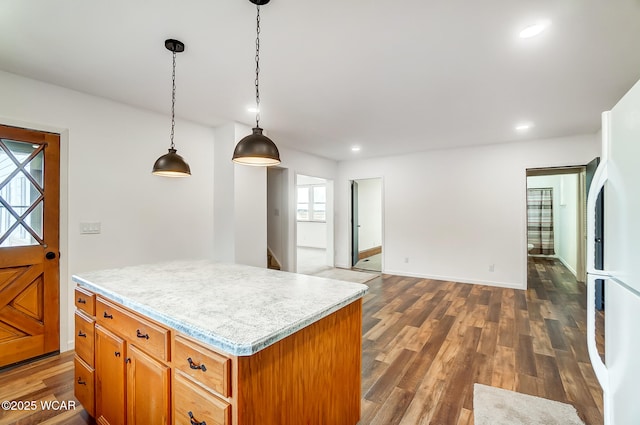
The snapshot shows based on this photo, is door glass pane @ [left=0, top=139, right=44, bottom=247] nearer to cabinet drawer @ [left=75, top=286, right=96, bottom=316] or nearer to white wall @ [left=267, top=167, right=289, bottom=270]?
cabinet drawer @ [left=75, top=286, right=96, bottom=316]

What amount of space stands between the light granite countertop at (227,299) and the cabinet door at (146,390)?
256 mm

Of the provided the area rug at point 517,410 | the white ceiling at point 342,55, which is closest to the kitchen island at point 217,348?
the area rug at point 517,410

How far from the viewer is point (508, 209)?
5.07 meters

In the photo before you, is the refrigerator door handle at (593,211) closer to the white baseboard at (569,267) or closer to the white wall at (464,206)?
the white wall at (464,206)

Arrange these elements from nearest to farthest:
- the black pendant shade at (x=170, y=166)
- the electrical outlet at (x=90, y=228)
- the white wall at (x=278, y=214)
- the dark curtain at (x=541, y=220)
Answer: the black pendant shade at (x=170, y=166)
the electrical outlet at (x=90, y=228)
the white wall at (x=278, y=214)
the dark curtain at (x=541, y=220)

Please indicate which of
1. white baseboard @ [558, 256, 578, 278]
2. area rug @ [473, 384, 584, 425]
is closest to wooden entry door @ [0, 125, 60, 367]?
area rug @ [473, 384, 584, 425]

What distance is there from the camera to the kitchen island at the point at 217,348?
109cm

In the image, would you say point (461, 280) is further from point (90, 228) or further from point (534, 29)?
point (90, 228)

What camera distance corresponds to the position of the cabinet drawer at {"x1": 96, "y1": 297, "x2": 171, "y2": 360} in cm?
133

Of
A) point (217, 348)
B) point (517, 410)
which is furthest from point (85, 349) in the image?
point (517, 410)

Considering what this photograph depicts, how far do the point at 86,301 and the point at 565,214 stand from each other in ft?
30.2

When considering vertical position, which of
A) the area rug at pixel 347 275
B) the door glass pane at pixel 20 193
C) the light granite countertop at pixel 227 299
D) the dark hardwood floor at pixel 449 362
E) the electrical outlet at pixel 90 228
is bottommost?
the dark hardwood floor at pixel 449 362

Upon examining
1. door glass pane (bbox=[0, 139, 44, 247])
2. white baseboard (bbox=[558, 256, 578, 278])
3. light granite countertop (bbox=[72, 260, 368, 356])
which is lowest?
white baseboard (bbox=[558, 256, 578, 278])

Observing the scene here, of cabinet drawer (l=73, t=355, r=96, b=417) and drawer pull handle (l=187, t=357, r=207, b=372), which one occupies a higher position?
drawer pull handle (l=187, t=357, r=207, b=372)
